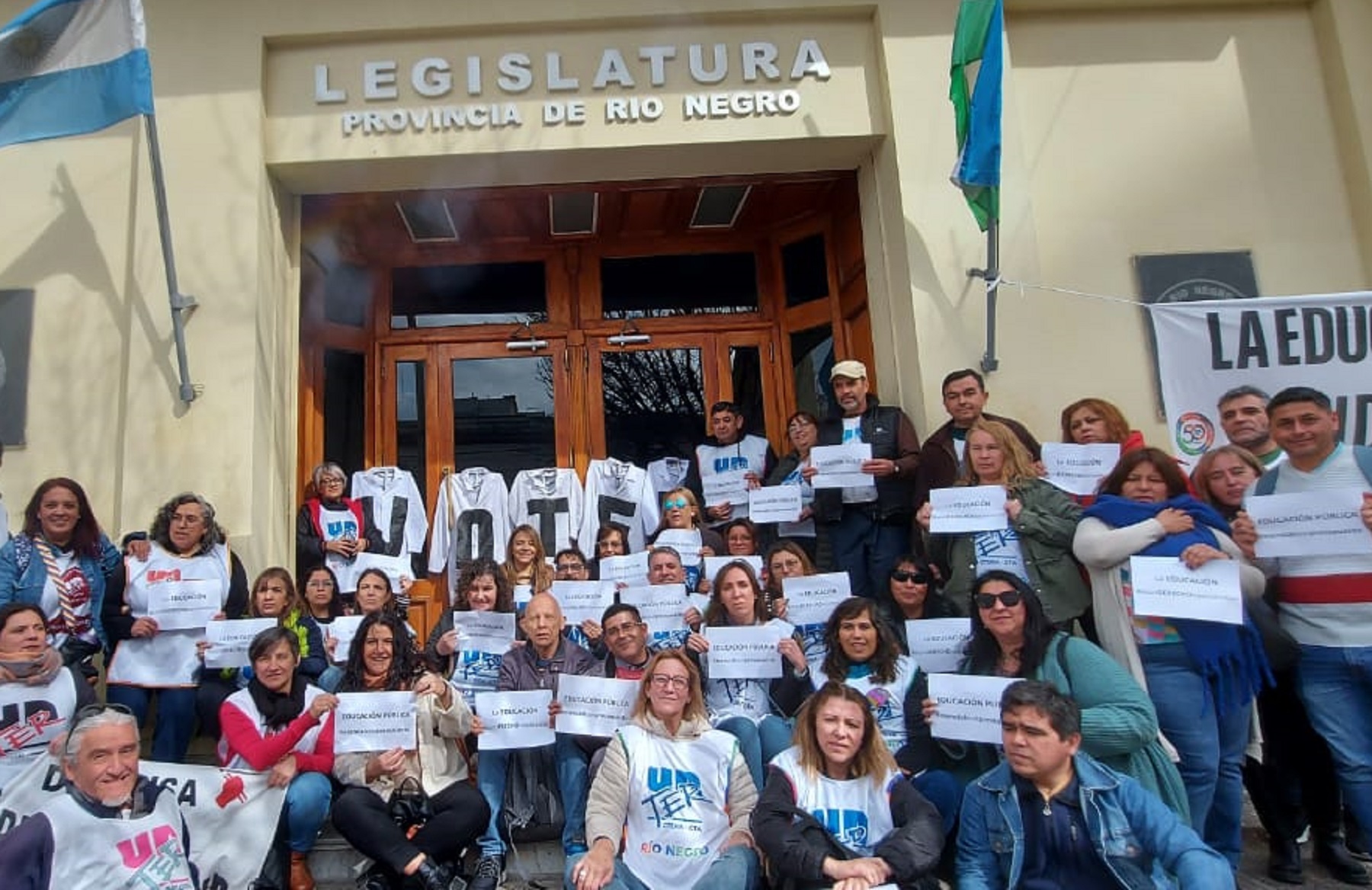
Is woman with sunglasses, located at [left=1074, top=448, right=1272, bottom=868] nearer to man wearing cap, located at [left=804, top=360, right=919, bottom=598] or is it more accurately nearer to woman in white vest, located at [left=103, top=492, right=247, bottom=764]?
man wearing cap, located at [left=804, top=360, right=919, bottom=598]

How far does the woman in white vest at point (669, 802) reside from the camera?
3662mm

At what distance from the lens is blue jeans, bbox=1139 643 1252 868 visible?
3838 mm

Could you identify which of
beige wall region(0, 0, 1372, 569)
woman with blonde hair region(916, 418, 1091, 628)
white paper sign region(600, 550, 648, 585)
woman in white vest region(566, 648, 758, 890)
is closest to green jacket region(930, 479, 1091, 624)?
woman with blonde hair region(916, 418, 1091, 628)

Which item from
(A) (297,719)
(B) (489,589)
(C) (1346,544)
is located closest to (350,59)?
(B) (489,589)

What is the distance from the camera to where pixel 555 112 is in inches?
261

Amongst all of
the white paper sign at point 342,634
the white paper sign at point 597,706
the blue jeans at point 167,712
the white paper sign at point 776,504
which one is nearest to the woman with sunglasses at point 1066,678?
the white paper sign at point 597,706

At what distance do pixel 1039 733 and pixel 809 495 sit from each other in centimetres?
286

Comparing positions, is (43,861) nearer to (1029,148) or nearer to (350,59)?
(350,59)

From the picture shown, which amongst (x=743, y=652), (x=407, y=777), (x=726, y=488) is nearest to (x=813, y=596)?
(x=743, y=652)

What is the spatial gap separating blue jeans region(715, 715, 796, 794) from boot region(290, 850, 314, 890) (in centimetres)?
194

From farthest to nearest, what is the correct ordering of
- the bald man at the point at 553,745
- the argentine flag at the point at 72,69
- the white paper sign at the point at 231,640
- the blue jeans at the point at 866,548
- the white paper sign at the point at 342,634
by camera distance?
the blue jeans at the point at 866,548, the argentine flag at the point at 72,69, the white paper sign at the point at 342,634, the white paper sign at the point at 231,640, the bald man at the point at 553,745

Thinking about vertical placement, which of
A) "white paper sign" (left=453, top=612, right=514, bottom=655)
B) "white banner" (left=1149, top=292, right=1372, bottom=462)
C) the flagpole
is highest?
the flagpole

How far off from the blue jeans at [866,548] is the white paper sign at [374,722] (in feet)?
8.62

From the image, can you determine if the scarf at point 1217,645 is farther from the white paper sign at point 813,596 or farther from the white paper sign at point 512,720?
the white paper sign at point 512,720
